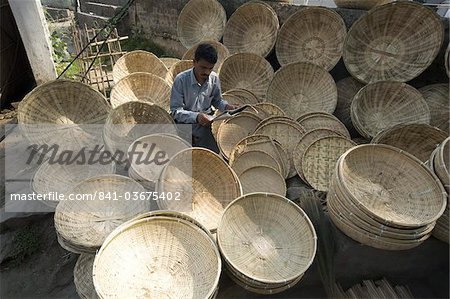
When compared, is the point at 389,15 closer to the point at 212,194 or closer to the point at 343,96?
the point at 343,96

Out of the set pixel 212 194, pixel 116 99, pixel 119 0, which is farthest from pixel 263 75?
pixel 119 0

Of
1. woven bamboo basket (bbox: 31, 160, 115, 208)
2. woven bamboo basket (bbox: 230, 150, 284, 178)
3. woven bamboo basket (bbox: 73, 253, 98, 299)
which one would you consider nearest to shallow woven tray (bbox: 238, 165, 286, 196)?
woven bamboo basket (bbox: 230, 150, 284, 178)

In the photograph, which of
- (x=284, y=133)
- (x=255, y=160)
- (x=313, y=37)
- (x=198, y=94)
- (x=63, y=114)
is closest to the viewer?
(x=198, y=94)

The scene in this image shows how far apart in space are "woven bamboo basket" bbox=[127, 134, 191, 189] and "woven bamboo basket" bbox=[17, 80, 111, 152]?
0.71 meters

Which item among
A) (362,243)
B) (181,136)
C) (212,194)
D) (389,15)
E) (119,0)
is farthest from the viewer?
(119,0)

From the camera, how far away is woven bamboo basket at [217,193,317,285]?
199cm

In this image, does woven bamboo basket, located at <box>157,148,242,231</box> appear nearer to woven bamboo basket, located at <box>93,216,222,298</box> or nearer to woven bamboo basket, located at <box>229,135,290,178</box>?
woven bamboo basket, located at <box>93,216,222,298</box>

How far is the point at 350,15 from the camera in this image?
13.5 feet

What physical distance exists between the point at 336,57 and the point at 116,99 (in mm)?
2771

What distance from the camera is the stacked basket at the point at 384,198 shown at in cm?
198

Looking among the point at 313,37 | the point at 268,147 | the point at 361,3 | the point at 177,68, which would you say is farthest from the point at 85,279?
the point at 361,3

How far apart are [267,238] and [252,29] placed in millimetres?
3553

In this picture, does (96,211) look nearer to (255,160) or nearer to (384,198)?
(255,160)

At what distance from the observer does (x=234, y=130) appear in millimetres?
3465
